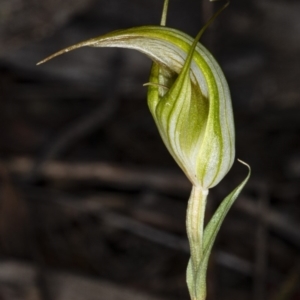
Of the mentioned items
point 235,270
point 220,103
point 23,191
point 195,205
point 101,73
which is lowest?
point 235,270

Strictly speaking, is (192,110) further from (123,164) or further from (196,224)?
(123,164)

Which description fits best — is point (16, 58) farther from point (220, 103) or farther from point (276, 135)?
point (220, 103)

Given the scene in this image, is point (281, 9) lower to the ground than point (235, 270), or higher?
higher

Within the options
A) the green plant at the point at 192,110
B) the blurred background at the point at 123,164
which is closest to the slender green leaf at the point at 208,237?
the green plant at the point at 192,110

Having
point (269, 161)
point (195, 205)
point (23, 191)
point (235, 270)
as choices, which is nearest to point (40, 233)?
point (23, 191)

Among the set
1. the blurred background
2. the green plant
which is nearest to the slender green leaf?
the green plant

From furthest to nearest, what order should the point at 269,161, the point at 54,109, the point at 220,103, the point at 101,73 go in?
the point at 54,109 → the point at 101,73 → the point at 269,161 → the point at 220,103

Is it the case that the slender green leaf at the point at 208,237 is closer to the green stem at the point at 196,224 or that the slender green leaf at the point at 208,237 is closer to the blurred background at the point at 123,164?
the green stem at the point at 196,224
